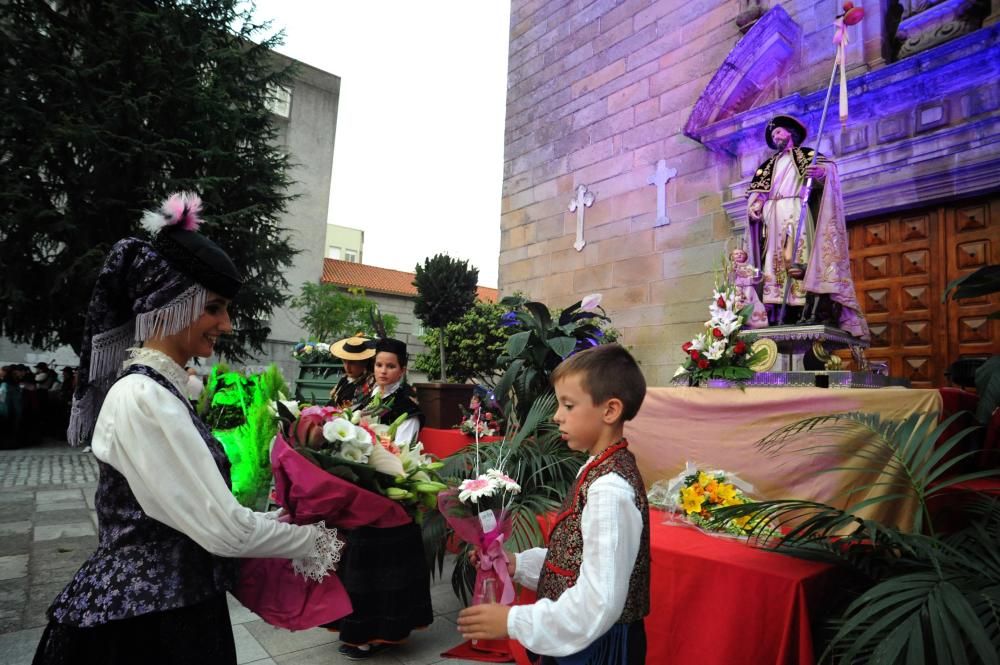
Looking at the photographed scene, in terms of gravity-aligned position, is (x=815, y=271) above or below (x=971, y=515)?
above

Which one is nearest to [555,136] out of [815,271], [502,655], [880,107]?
[880,107]

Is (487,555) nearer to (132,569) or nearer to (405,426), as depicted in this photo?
(132,569)

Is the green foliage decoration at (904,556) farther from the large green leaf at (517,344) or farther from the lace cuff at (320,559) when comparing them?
the large green leaf at (517,344)

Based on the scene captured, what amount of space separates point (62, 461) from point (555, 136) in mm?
10337

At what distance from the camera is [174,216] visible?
5.48 feet

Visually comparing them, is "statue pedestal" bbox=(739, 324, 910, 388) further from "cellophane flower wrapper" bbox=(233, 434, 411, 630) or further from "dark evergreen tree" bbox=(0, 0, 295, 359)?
"dark evergreen tree" bbox=(0, 0, 295, 359)

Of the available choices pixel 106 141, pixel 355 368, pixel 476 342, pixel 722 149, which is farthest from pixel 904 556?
pixel 106 141

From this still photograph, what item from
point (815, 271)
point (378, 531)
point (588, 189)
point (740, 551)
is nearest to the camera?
point (740, 551)

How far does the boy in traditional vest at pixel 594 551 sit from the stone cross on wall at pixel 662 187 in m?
6.57

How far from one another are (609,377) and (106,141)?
47.6 feet

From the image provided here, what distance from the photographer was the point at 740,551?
2545mm

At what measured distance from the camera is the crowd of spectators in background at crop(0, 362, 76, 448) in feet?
37.4

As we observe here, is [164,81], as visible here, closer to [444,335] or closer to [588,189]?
[444,335]

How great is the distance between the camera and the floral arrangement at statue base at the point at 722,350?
3930 mm
